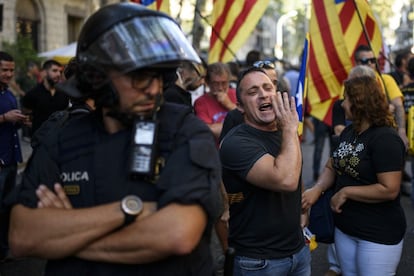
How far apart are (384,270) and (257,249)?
85 centimetres

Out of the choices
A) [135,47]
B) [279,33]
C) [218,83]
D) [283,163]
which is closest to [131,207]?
[135,47]

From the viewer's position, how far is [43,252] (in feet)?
6.15

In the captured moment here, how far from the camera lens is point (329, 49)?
6516 mm

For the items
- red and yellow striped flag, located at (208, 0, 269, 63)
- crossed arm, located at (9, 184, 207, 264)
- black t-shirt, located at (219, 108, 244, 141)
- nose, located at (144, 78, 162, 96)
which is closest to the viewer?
crossed arm, located at (9, 184, 207, 264)

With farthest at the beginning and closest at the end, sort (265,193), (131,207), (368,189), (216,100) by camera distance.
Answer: (216,100)
(368,189)
(265,193)
(131,207)

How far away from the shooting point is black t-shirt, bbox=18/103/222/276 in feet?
6.08

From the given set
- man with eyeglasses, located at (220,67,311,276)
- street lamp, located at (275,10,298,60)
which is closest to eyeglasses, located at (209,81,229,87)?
man with eyeglasses, located at (220,67,311,276)

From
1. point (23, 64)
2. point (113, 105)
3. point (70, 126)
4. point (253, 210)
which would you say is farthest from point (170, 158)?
point (23, 64)

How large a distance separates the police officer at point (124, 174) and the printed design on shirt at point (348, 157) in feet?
5.32

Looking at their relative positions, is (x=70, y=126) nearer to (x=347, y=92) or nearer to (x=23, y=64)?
Result: (x=347, y=92)

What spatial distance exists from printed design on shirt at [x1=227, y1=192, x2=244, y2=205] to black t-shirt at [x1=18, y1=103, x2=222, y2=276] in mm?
960

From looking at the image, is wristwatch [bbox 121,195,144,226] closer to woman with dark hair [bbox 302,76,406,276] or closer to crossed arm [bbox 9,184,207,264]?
crossed arm [bbox 9,184,207,264]

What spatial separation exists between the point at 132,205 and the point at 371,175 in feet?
6.24

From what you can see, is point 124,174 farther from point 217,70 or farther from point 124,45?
point 217,70
